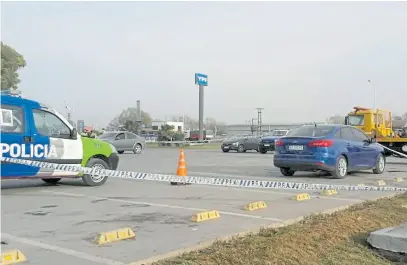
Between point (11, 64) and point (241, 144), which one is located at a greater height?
point (11, 64)

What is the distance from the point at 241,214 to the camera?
285 inches

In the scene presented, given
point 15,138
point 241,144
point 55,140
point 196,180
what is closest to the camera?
point 196,180

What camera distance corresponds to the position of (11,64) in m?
39.8

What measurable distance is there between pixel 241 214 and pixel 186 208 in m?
1.05

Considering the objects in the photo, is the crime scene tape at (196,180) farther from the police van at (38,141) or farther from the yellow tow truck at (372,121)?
the yellow tow truck at (372,121)

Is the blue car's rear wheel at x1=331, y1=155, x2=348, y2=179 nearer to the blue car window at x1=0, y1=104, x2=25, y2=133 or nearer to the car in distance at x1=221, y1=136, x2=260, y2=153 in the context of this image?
the blue car window at x1=0, y1=104, x2=25, y2=133

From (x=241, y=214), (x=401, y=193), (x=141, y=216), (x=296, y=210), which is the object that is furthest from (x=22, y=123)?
(x=401, y=193)

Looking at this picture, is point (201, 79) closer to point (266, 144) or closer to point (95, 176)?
point (266, 144)

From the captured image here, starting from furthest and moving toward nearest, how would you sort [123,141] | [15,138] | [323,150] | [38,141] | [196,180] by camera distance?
[123,141] → [323,150] → [38,141] → [15,138] → [196,180]

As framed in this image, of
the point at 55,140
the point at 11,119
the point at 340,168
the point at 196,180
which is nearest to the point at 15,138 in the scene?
the point at 11,119

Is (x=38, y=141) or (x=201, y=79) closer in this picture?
(x=38, y=141)

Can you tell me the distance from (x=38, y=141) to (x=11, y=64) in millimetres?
33250

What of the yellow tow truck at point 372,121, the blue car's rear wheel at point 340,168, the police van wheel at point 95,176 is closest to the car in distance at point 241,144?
the yellow tow truck at point 372,121

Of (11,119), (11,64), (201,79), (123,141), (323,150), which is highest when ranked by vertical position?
(201,79)
